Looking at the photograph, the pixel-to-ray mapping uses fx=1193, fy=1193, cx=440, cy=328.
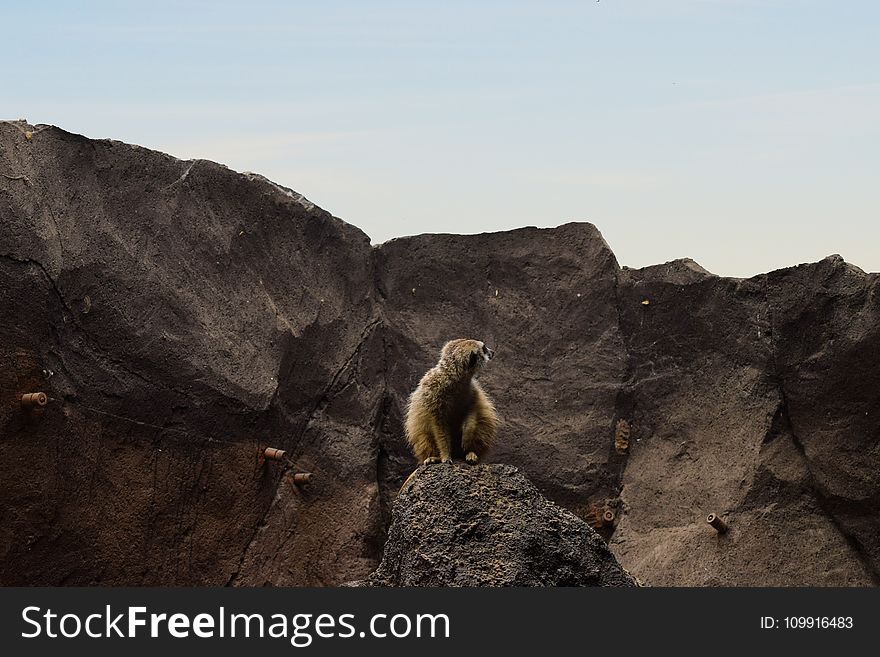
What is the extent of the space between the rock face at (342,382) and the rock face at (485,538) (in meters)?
2.94

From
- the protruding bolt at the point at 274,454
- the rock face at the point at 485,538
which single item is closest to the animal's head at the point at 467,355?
the rock face at the point at 485,538

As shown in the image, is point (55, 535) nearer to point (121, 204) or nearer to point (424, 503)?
point (121, 204)

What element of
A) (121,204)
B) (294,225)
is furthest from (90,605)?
(294,225)

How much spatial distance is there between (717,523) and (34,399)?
5.14m

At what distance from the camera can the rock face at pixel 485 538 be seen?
19.6ft

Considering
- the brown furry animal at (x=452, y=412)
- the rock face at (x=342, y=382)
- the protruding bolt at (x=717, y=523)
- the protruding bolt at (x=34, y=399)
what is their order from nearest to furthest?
the brown furry animal at (x=452, y=412) < the protruding bolt at (x=34, y=399) < the rock face at (x=342, y=382) < the protruding bolt at (x=717, y=523)

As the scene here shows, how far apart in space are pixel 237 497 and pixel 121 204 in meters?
2.39

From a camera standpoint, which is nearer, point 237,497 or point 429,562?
point 429,562

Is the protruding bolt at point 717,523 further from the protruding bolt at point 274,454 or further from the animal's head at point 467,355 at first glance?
the protruding bolt at point 274,454

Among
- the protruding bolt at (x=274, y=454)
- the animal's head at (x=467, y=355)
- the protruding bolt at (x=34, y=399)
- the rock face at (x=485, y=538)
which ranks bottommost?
the rock face at (x=485, y=538)

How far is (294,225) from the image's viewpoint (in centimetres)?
1002

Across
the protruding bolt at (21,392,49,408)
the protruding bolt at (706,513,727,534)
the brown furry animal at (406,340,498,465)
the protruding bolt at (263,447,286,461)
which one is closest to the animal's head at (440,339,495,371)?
the brown furry animal at (406,340,498,465)

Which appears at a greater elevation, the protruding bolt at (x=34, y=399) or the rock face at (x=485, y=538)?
the protruding bolt at (x=34, y=399)

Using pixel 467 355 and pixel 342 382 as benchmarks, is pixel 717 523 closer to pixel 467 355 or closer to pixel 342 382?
pixel 467 355
